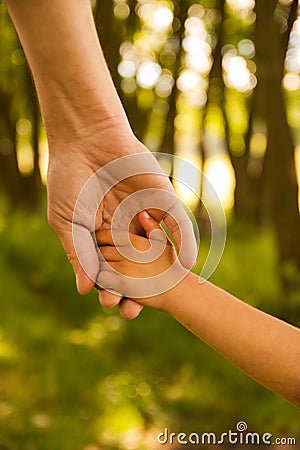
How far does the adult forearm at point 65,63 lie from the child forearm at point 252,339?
734 millimetres

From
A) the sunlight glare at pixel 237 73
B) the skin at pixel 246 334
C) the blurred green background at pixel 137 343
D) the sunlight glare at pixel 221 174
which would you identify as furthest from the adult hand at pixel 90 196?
the sunlight glare at pixel 221 174

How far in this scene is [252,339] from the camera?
2.46 meters

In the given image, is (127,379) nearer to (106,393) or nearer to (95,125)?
(106,393)

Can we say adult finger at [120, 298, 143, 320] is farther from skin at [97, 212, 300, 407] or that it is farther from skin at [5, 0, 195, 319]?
skin at [97, 212, 300, 407]

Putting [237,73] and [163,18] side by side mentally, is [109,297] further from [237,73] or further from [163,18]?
[237,73]

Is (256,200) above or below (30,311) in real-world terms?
below

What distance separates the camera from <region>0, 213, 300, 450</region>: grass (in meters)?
6.55

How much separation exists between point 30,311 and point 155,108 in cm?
1370

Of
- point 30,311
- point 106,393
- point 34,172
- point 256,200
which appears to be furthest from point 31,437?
point 34,172

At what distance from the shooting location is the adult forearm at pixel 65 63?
7.81 feet

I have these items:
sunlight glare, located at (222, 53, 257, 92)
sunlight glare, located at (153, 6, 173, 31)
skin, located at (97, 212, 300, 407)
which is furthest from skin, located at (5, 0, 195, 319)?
sunlight glare, located at (153, 6, 173, 31)

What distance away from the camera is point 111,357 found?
8.24m

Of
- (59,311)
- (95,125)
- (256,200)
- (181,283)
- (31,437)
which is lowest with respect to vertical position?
(256,200)

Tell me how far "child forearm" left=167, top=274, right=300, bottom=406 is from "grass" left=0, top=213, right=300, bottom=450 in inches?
155
